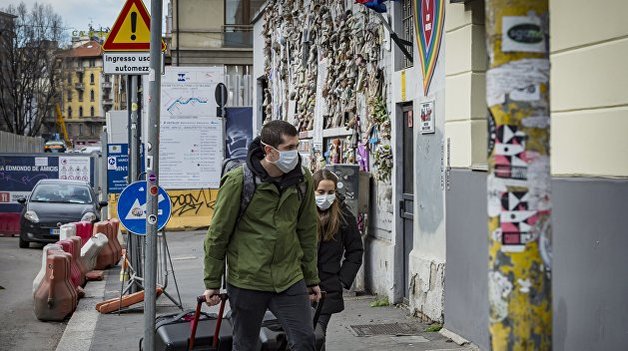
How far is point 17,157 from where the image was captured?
28766 millimetres

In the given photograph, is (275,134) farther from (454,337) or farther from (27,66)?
(27,66)

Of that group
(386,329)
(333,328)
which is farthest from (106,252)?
(386,329)

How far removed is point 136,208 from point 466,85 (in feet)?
11.9

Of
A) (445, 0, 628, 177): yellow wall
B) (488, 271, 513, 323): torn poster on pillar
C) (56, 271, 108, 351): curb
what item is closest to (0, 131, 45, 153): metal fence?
(56, 271, 108, 351): curb

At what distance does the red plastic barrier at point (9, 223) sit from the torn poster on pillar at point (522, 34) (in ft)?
83.4

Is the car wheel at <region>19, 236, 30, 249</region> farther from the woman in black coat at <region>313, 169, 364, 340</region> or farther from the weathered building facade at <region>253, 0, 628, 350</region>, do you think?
the woman in black coat at <region>313, 169, 364, 340</region>

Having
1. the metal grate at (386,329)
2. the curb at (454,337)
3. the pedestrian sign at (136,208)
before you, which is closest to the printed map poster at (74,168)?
the pedestrian sign at (136,208)

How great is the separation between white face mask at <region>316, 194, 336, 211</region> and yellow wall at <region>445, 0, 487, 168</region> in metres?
2.21

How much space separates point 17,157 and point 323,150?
14582mm

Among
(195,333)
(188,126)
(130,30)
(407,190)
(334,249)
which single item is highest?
(130,30)

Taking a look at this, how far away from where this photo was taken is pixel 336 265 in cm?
744

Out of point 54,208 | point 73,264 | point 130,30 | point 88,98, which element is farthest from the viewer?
point 88,98

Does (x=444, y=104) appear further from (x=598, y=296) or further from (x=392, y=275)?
(x=598, y=296)

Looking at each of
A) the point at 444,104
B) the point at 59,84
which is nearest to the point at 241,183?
the point at 444,104
